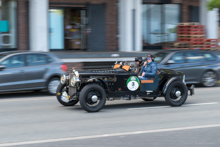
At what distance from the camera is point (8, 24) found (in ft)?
63.7

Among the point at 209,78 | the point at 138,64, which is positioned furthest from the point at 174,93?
the point at 209,78

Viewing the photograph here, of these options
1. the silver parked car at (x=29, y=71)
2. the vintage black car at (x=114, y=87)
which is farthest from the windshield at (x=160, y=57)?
the vintage black car at (x=114, y=87)

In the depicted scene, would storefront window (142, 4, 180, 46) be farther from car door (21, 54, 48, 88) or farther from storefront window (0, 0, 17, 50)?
car door (21, 54, 48, 88)

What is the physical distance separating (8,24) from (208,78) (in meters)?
10.5

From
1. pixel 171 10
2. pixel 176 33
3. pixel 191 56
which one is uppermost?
pixel 171 10

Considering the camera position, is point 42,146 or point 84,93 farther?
point 84,93

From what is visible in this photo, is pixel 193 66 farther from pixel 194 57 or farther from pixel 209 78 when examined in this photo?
pixel 209 78

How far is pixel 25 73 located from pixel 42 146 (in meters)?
6.39

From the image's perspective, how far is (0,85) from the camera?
1184 cm

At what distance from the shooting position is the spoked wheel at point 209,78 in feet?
49.6

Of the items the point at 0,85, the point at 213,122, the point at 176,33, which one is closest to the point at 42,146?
the point at 213,122

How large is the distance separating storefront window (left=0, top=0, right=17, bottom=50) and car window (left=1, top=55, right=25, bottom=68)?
7.54m

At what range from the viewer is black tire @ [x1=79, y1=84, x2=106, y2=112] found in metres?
9.08

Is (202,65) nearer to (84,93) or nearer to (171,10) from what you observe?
(84,93)
